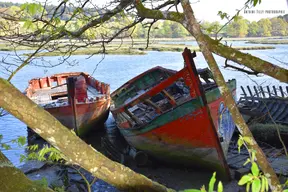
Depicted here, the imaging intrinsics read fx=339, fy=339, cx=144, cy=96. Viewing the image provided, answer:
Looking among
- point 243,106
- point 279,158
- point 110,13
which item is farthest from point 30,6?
point 243,106

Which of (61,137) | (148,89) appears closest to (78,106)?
(148,89)

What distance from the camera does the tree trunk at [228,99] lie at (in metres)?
2.17

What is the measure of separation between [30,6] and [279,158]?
323 inches

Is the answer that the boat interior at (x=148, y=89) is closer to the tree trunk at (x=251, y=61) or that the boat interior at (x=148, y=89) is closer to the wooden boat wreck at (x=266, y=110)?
the wooden boat wreck at (x=266, y=110)

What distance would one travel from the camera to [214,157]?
820 cm

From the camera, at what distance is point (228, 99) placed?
235cm

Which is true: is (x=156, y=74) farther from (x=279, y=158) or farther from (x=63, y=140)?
(x=63, y=140)

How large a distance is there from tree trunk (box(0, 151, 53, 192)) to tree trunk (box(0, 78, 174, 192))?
0.97 feet

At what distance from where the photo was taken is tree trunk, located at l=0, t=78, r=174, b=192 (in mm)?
1911

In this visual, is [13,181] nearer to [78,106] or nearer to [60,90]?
[78,106]

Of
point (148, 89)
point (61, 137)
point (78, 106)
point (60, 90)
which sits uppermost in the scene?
point (61, 137)

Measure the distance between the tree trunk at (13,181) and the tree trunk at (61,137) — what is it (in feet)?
0.97

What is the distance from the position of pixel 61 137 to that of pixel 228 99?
115 cm

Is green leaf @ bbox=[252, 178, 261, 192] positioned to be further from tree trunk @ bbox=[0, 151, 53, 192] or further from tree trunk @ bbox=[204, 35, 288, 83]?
tree trunk @ bbox=[0, 151, 53, 192]
